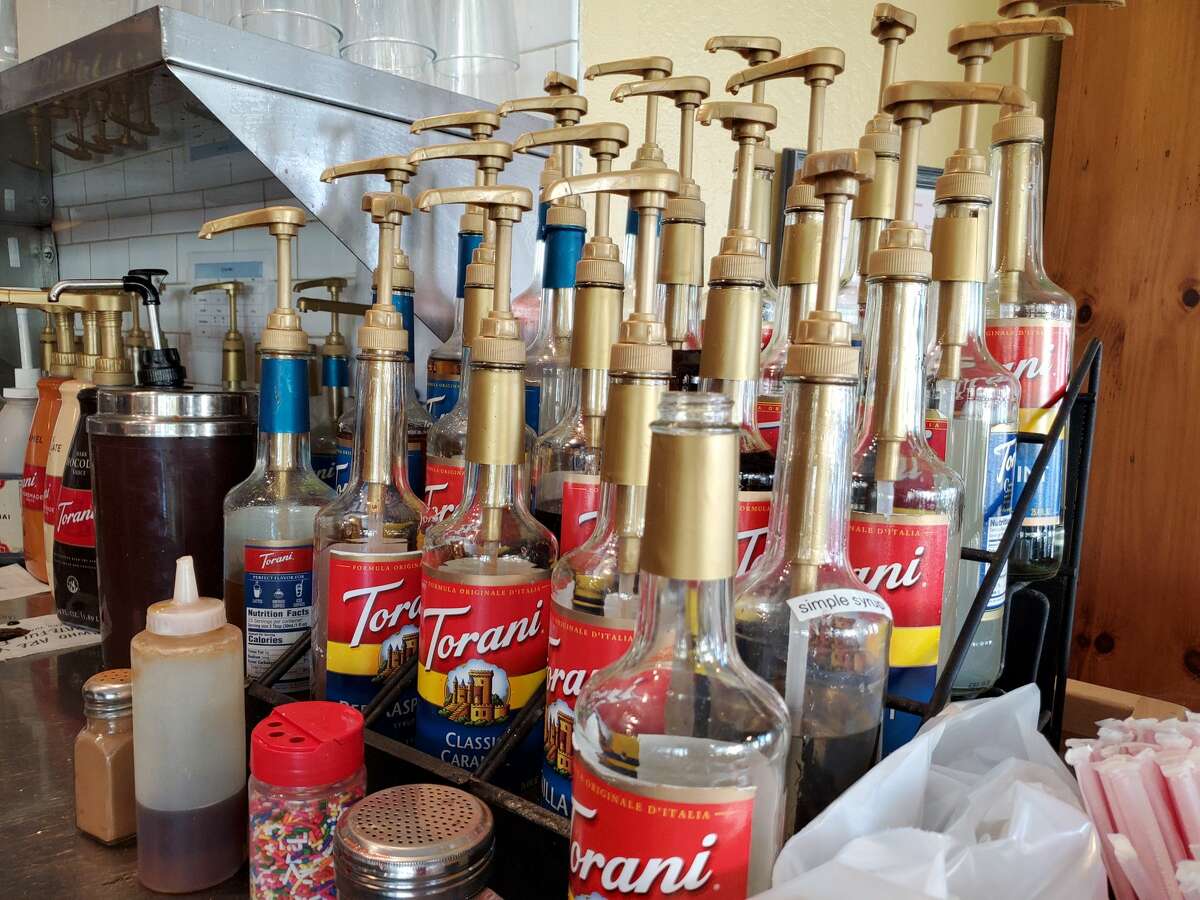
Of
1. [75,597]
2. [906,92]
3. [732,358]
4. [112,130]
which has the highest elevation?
[112,130]

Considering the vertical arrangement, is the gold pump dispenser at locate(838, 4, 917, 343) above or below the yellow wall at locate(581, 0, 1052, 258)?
below

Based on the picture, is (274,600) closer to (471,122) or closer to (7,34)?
(471,122)

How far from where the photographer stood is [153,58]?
66 centimetres

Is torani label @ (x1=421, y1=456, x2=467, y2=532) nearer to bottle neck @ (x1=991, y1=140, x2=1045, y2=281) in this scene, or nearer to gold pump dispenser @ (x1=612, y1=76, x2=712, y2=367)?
gold pump dispenser @ (x1=612, y1=76, x2=712, y2=367)

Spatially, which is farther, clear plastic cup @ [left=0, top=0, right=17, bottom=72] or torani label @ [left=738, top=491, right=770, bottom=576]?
clear plastic cup @ [left=0, top=0, right=17, bottom=72]

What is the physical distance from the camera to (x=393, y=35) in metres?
0.98

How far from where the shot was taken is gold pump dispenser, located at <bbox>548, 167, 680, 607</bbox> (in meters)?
0.40

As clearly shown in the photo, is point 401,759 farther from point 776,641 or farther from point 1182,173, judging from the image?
point 1182,173

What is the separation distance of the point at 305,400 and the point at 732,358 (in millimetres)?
395

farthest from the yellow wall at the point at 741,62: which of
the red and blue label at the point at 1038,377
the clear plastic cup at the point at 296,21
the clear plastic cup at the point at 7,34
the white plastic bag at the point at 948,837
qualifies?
the clear plastic cup at the point at 7,34

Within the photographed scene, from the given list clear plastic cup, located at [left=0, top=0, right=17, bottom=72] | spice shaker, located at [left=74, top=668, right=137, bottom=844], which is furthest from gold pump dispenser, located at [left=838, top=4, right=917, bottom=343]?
clear plastic cup, located at [left=0, top=0, right=17, bottom=72]

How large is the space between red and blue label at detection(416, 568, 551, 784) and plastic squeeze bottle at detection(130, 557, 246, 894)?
0.11 meters

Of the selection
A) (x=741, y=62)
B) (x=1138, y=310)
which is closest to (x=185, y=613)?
(x=741, y=62)

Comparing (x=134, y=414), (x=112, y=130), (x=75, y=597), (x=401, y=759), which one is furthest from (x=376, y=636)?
(x=112, y=130)
